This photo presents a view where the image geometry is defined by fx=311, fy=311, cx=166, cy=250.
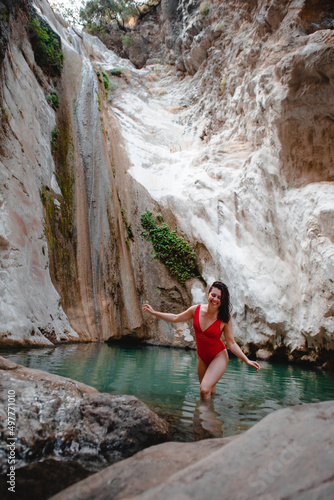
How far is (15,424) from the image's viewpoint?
182 cm

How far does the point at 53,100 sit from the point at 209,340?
38.6ft

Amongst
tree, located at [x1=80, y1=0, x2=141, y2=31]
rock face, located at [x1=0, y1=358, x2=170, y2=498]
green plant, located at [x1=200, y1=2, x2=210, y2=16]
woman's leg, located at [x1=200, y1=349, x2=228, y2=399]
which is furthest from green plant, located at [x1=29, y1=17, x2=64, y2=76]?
tree, located at [x1=80, y1=0, x2=141, y2=31]

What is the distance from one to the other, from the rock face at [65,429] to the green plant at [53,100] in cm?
1188

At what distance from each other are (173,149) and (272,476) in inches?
649

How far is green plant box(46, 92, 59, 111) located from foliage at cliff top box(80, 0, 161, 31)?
16.1 meters

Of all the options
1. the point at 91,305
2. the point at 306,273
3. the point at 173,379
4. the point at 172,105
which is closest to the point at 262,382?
the point at 173,379

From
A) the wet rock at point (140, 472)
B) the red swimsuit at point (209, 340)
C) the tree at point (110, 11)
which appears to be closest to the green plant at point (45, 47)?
the red swimsuit at point (209, 340)


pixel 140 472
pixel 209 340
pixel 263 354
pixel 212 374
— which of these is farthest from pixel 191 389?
pixel 263 354

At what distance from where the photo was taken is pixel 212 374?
12.4 ft

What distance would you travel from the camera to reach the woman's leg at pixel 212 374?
3.65 meters

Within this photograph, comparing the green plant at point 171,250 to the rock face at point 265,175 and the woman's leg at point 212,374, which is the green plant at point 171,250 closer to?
the rock face at point 265,175

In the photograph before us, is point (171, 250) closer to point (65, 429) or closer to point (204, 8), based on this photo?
point (65, 429)

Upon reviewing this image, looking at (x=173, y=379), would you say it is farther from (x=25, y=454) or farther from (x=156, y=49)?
(x=156, y=49)

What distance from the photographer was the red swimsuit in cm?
382
